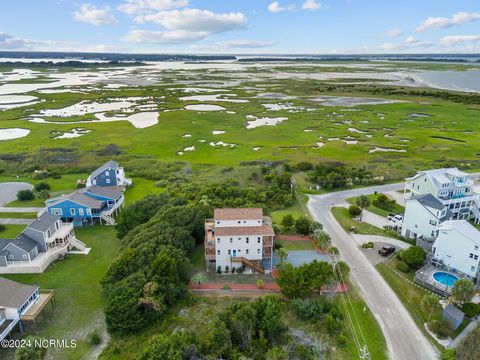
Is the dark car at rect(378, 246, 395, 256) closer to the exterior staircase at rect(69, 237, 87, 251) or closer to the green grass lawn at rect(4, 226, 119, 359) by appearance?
the green grass lawn at rect(4, 226, 119, 359)

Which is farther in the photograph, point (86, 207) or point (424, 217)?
point (86, 207)

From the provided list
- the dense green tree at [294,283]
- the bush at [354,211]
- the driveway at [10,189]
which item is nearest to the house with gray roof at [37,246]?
the driveway at [10,189]

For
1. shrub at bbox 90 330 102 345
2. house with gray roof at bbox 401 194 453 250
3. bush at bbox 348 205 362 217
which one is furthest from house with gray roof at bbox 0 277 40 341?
house with gray roof at bbox 401 194 453 250

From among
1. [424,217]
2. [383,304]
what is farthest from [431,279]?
[424,217]

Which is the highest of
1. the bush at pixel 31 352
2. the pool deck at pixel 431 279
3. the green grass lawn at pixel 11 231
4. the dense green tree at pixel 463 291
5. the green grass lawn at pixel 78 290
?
the dense green tree at pixel 463 291

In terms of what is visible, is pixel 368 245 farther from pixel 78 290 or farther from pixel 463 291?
pixel 78 290

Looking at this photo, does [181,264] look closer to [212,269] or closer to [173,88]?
[212,269]

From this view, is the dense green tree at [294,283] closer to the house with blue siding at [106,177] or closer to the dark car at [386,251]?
the dark car at [386,251]
